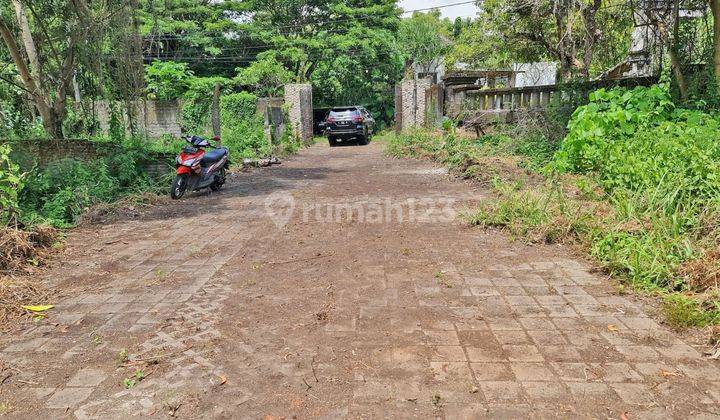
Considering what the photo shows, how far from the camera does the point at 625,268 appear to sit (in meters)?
4.18

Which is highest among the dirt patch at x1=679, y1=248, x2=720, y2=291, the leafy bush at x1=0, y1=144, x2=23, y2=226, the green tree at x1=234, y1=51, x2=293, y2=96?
the green tree at x1=234, y1=51, x2=293, y2=96

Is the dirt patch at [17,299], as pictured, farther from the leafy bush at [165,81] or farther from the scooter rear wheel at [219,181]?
the leafy bush at [165,81]

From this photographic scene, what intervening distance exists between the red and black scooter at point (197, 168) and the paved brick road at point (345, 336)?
2554 millimetres

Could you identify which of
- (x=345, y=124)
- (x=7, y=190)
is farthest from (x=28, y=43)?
(x=345, y=124)

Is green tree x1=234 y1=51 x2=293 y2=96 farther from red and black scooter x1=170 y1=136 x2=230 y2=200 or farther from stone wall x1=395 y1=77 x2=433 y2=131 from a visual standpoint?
red and black scooter x1=170 y1=136 x2=230 y2=200

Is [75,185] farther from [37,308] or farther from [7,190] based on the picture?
[37,308]

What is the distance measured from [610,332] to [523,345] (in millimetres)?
633

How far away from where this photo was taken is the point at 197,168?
8.39 metres

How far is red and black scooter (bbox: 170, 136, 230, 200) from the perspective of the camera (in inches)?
324

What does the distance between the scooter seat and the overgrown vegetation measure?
185 inches

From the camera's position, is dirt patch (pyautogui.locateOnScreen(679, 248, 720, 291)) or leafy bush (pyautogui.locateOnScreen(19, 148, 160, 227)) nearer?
dirt patch (pyautogui.locateOnScreen(679, 248, 720, 291))

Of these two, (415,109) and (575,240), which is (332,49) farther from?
(575,240)

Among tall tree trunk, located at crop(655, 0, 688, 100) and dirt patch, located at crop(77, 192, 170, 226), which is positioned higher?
tall tree trunk, located at crop(655, 0, 688, 100)

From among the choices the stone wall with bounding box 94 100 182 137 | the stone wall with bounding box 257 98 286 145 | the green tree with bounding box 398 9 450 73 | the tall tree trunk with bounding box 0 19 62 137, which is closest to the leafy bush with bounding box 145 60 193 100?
the stone wall with bounding box 257 98 286 145
